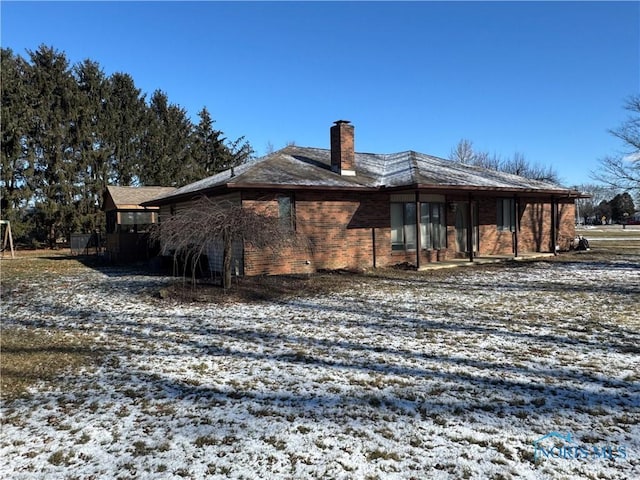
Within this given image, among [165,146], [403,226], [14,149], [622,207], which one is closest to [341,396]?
[403,226]

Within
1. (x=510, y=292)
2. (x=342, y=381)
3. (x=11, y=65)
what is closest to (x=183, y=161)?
(x=11, y=65)

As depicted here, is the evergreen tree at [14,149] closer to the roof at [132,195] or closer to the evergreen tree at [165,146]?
the roof at [132,195]

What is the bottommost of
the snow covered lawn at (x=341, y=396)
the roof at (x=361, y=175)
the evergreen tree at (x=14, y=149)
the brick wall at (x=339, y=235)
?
the snow covered lawn at (x=341, y=396)

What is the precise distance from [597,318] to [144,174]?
3577cm

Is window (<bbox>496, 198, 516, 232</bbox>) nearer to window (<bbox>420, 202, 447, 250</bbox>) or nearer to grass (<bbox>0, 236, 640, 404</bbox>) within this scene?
grass (<bbox>0, 236, 640, 404</bbox>)

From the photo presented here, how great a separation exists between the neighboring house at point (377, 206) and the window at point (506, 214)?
4cm

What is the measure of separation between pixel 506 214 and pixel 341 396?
15709mm

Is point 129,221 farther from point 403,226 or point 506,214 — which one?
point 506,214

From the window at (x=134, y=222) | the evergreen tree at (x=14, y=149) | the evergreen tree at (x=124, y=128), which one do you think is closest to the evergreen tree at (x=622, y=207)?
the evergreen tree at (x=124, y=128)

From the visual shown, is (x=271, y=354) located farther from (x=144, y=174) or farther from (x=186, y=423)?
(x=144, y=174)

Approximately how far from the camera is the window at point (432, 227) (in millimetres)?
15719

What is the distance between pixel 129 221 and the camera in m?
23.0

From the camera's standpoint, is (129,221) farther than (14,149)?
No

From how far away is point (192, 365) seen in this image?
5395 millimetres
